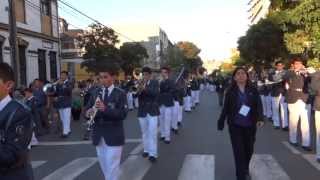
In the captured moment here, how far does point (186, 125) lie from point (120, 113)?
13035 mm

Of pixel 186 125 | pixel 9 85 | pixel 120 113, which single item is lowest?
pixel 186 125

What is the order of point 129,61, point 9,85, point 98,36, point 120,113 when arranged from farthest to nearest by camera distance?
1. point 129,61
2. point 98,36
3. point 120,113
4. point 9,85

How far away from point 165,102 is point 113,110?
7.88m

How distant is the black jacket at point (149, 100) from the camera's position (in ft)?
41.6

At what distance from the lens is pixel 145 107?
12.7 m

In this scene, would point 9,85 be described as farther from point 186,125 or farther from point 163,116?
point 186,125

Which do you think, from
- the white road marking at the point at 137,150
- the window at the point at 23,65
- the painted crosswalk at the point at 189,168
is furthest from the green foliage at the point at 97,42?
the painted crosswalk at the point at 189,168

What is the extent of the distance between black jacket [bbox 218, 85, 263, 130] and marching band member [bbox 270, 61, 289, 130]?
21.2 feet

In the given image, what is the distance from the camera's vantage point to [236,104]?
960cm

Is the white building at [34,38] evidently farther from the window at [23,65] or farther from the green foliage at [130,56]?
the green foliage at [130,56]

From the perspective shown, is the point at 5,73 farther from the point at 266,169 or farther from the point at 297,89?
the point at 297,89

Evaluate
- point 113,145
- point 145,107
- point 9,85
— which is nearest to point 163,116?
point 145,107

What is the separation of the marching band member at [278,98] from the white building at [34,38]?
13.2 metres

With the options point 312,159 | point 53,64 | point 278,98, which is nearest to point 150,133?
point 312,159
